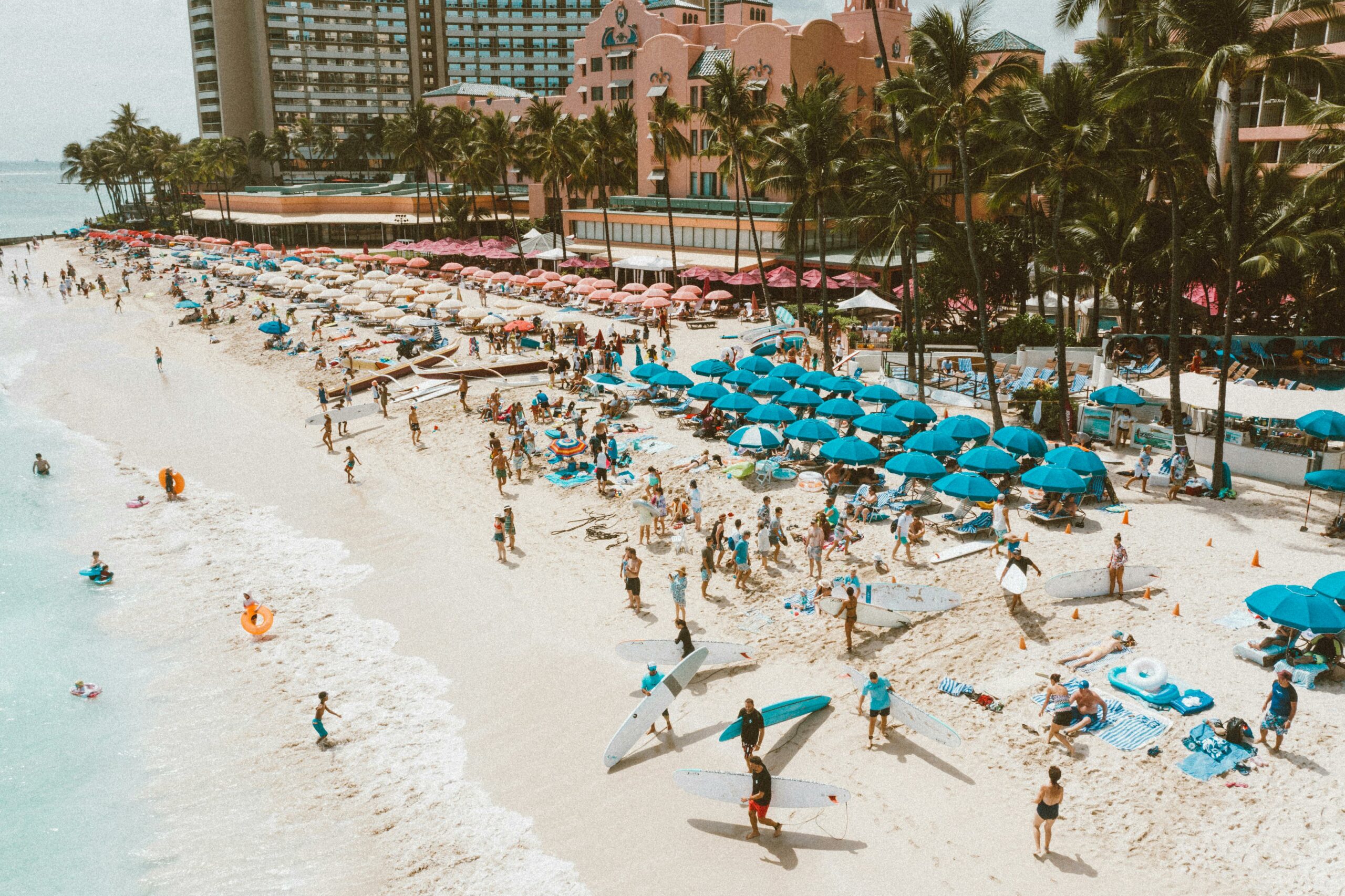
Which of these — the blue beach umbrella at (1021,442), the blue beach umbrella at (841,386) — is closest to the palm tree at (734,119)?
the blue beach umbrella at (841,386)

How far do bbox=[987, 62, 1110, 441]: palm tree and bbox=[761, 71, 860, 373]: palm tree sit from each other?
871 cm

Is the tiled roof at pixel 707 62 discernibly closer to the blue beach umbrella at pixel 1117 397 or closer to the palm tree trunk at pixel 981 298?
the palm tree trunk at pixel 981 298

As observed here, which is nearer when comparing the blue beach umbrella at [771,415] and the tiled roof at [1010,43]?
the blue beach umbrella at [771,415]

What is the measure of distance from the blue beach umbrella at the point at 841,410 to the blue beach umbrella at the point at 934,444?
2734 mm

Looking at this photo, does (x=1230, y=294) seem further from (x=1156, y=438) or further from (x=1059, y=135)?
(x=1059, y=135)

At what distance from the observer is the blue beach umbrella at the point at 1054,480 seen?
57.5 feet

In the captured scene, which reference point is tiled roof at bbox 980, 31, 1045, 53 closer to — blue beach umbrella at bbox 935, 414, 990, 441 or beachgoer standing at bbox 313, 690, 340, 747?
blue beach umbrella at bbox 935, 414, 990, 441

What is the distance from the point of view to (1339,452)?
20625mm

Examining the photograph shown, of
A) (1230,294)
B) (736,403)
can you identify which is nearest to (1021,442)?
(1230,294)

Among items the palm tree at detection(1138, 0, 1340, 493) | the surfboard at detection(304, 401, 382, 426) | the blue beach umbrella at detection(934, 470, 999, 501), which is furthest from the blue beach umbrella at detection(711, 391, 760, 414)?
the surfboard at detection(304, 401, 382, 426)

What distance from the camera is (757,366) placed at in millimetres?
29812

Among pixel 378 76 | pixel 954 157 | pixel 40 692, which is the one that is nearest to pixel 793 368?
pixel 954 157

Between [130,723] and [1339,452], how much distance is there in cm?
2629

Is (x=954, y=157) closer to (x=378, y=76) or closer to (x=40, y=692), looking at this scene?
(x=40, y=692)
